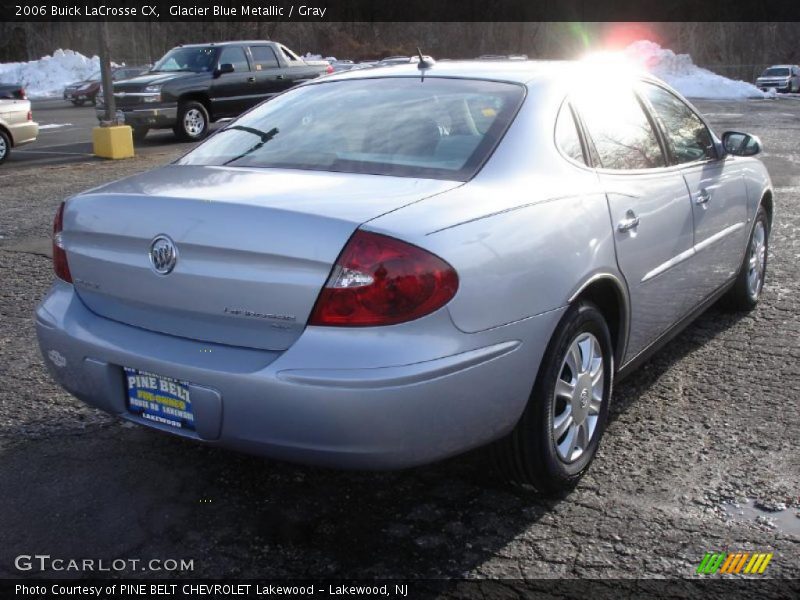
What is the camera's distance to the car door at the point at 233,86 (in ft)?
56.3

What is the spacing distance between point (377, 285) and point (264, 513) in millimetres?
1029

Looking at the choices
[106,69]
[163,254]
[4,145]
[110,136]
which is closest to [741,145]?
[163,254]

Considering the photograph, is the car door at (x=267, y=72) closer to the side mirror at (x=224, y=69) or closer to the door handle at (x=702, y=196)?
the side mirror at (x=224, y=69)

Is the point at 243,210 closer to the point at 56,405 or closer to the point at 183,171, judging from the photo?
the point at 183,171

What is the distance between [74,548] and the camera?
9.26 feet

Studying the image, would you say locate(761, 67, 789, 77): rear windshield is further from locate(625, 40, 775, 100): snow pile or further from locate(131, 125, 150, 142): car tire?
locate(131, 125, 150, 142): car tire

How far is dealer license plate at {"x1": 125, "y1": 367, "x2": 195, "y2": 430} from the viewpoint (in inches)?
108

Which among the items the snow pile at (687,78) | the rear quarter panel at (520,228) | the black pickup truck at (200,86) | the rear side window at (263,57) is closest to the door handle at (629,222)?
the rear quarter panel at (520,228)

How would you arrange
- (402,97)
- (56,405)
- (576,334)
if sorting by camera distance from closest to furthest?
(576,334) < (402,97) < (56,405)

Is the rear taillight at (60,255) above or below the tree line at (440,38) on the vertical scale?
below

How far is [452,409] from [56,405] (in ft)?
7.29

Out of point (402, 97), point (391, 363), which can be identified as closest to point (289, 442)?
point (391, 363)

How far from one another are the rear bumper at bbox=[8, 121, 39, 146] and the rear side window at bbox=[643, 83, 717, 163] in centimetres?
1182

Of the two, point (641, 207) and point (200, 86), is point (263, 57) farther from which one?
point (641, 207)
